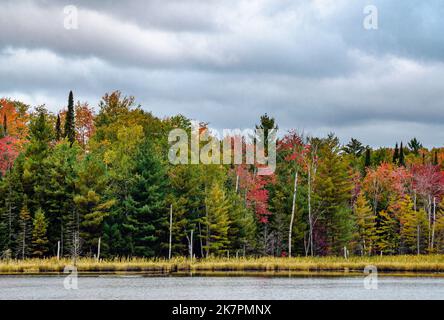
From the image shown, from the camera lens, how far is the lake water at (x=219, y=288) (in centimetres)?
4184

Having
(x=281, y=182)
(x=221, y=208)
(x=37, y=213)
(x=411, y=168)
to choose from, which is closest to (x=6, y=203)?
(x=37, y=213)

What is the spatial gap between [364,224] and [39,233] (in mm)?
35556

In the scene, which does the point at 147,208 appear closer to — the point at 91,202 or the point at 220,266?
the point at 91,202

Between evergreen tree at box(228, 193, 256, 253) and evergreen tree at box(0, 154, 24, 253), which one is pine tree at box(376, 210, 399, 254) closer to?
evergreen tree at box(228, 193, 256, 253)

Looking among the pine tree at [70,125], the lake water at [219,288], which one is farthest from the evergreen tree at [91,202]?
the pine tree at [70,125]

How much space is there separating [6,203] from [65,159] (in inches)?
251

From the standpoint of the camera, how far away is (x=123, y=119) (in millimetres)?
96812

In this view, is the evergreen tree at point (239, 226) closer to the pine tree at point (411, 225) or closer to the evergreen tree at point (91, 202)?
the evergreen tree at point (91, 202)

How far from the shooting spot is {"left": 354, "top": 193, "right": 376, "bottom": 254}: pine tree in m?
84.9

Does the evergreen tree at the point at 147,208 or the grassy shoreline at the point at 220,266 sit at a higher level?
the evergreen tree at the point at 147,208

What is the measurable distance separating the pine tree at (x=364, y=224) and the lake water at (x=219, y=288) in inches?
1170

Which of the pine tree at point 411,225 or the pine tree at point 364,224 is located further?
the pine tree at point 364,224

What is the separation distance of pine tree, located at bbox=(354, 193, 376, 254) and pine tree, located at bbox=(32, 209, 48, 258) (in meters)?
32.8

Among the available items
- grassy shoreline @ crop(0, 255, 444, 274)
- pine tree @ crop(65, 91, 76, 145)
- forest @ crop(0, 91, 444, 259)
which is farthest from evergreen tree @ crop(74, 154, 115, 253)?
pine tree @ crop(65, 91, 76, 145)
